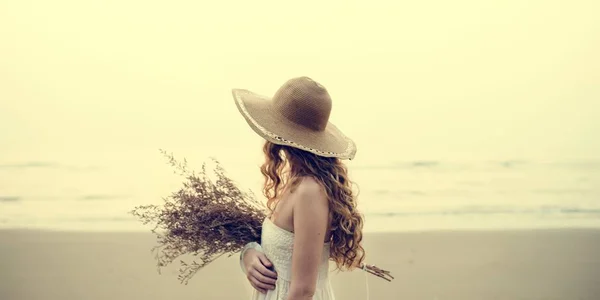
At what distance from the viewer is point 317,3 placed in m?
4.54

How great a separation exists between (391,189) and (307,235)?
2.98 metres

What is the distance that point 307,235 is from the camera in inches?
72.8

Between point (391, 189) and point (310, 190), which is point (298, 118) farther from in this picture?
point (391, 189)

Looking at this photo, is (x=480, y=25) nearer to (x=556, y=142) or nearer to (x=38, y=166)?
(x=556, y=142)

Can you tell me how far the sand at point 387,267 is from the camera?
4.20m

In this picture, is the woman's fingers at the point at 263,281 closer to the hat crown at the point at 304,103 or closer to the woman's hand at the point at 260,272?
the woman's hand at the point at 260,272

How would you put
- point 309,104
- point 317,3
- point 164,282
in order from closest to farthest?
point 309,104 < point 164,282 < point 317,3

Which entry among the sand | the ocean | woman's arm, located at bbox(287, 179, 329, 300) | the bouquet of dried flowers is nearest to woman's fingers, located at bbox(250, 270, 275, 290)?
woman's arm, located at bbox(287, 179, 329, 300)

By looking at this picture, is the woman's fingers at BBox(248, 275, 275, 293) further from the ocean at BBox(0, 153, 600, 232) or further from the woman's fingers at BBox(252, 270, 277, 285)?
the ocean at BBox(0, 153, 600, 232)

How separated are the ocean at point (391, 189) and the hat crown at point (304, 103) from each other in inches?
103

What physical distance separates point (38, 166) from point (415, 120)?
2590mm

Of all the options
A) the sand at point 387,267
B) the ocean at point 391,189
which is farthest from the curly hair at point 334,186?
the ocean at point 391,189

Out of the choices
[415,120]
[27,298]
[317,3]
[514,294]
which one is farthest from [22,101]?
[514,294]

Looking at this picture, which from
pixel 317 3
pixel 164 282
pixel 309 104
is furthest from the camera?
pixel 317 3
